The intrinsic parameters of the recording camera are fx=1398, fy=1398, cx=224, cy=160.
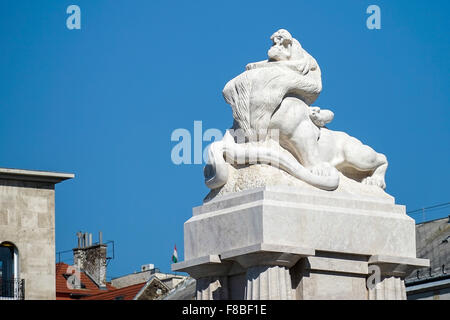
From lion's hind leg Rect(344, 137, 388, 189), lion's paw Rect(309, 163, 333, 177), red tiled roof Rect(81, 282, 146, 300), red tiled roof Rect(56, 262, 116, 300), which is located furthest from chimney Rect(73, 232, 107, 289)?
lion's paw Rect(309, 163, 333, 177)

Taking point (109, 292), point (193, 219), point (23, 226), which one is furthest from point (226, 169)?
point (109, 292)

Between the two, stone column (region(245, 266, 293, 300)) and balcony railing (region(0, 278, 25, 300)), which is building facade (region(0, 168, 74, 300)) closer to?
balcony railing (region(0, 278, 25, 300))

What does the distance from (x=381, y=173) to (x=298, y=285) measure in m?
2.56

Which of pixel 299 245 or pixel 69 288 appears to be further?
pixel 69 288

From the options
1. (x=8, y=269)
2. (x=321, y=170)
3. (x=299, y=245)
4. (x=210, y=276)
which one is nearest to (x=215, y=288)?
(x=210, y=276)

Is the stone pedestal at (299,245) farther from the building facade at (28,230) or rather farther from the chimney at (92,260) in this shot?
the chimney at (92,260)

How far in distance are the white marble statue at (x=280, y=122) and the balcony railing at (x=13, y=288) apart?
28.2 meters

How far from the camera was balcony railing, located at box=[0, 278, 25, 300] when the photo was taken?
4591cm

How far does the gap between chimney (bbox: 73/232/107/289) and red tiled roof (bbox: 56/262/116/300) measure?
660mm

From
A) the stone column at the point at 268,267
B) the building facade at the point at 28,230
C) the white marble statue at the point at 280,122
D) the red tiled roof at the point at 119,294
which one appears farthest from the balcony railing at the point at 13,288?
the stone column at the point at 268,267

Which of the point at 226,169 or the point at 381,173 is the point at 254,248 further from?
the point at 381,173

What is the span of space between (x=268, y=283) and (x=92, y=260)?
41772 mm

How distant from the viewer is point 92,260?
58.8m

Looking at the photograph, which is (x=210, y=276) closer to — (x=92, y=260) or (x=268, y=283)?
(x=268, y=283)
